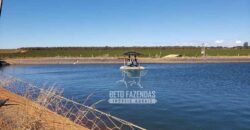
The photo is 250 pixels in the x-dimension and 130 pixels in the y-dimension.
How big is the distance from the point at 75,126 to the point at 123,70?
144 ft

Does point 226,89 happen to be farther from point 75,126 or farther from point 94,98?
point 75,126

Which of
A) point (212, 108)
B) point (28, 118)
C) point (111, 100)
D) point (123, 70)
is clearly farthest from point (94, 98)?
point (123, 70)

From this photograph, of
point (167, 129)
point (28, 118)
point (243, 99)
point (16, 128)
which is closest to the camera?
point (16, 128)

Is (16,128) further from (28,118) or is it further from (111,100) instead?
(111,100)

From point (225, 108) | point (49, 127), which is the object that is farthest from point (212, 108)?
point (49, 127)

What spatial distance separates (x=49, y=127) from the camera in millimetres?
14148

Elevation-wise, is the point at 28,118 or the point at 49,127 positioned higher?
the point at 28,118

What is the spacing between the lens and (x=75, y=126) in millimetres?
15625

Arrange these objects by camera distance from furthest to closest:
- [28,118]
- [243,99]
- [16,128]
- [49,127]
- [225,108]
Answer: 1. [243,99]
2. [225,108]
3. [49,127]
4. [28,118]
5. [16,128]

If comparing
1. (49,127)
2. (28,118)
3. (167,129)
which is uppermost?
(28,118)

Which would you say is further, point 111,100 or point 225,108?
point 111,100

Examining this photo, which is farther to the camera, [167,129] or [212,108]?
[212,108]

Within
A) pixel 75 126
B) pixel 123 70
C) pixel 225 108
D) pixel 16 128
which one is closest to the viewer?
pixel 16 128

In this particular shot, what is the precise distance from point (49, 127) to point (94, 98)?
49.8ft
